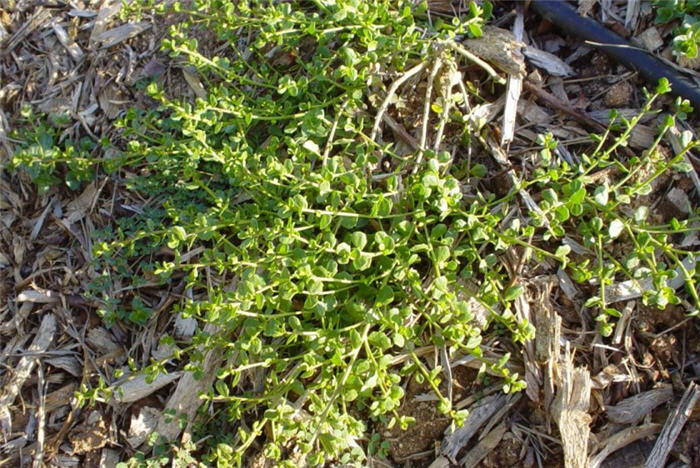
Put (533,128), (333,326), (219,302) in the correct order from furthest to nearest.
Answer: (533,128) < (333,326) < (219,302)

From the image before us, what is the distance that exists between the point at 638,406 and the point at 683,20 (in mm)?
1730

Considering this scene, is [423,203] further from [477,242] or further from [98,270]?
[98,270]

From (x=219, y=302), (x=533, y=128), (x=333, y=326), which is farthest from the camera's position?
(x=533, y=128)

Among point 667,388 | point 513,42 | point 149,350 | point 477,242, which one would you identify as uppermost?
point 513,42

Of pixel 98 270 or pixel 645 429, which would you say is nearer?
pixel 645 429

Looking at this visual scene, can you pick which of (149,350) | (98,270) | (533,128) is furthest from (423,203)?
(98,270)

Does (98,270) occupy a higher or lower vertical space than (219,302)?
lower

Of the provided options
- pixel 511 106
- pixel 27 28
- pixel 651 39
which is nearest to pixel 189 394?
pixel 511 106

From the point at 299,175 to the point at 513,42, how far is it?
3.93 feet

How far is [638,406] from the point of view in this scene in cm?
266

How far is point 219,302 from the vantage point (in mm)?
2486

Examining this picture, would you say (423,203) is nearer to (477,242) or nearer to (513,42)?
(477,242)

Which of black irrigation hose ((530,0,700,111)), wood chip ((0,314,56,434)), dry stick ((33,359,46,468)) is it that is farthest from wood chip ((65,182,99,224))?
black irrigation hose ((530,0,700,111))

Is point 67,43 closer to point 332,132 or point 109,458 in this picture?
point 332,132
